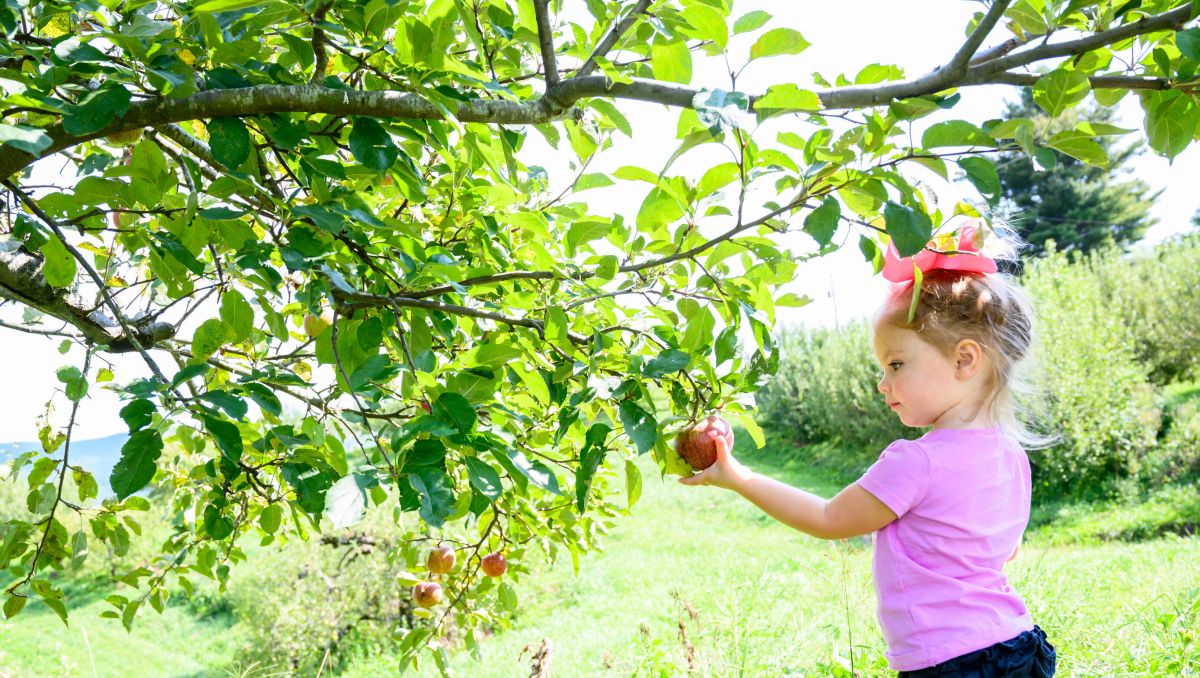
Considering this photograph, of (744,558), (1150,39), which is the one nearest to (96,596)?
(744,558)

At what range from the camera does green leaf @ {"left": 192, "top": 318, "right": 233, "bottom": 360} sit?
54.8 inches

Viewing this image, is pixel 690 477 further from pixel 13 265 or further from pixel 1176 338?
pixel 1176 338

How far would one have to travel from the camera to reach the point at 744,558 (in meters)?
7.00

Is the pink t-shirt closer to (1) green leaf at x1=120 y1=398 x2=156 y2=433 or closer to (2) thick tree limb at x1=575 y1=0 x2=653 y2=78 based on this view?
(2) thick tree limb at x1=575 y1=0 x2=653 y2=78

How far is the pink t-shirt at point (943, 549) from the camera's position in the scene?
163 centimetres

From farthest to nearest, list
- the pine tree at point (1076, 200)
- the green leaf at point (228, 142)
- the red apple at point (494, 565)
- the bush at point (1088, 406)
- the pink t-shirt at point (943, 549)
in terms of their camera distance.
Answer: the pine tree at point (1076, 200)
the bush at point (1088, 406)
the red apple at point (494, 565)
the pink t-shirt at point (943, 549)
the green leaf at point (228, 142)

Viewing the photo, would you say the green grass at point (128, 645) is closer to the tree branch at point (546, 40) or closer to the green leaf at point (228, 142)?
the green leaf at point (228, 142)

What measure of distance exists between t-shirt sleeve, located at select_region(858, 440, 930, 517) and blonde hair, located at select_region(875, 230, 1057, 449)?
10.3 inches

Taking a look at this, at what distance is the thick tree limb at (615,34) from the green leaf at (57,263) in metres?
0.90

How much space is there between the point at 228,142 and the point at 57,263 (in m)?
0.47

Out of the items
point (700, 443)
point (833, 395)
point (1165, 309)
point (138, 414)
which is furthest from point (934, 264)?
point (1165, 309)

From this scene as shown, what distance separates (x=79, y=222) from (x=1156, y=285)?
16.6 metres

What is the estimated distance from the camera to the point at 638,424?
1131mm

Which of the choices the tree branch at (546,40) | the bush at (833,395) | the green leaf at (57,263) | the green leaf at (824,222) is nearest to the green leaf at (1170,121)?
the green leaf at (824,222)
